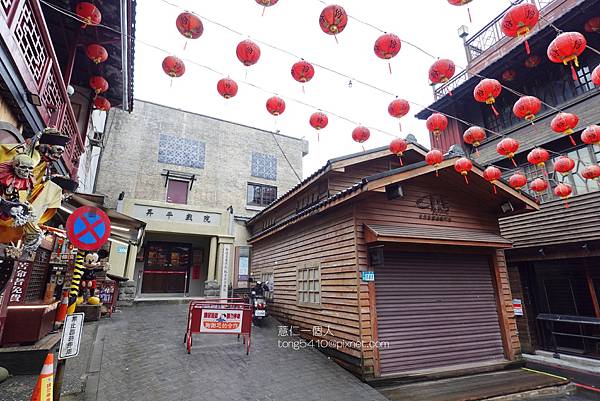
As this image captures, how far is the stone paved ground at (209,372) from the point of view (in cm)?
588

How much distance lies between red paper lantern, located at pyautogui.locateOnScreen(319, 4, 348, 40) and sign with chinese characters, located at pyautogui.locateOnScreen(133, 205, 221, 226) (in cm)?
1480

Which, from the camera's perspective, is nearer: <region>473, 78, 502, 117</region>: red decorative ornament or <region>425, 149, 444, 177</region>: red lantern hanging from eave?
<region>473, 78, 502, 117</region>: red decorative ornament

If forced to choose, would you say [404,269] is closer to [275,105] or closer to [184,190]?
[275,105]

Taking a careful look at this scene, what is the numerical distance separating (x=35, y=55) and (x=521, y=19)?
323 inches

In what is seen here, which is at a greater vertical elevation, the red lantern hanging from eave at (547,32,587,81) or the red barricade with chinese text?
the red lantern hanging from eave at (547,32,587,81)

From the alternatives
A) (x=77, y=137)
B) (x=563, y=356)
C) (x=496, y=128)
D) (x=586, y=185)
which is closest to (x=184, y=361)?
(x=77, y=137)

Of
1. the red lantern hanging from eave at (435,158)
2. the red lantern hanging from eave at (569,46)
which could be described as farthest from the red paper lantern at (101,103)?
the red lantern hanging from eave at (569,46)

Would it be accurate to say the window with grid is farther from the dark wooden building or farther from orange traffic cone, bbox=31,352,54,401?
the dark wooden building

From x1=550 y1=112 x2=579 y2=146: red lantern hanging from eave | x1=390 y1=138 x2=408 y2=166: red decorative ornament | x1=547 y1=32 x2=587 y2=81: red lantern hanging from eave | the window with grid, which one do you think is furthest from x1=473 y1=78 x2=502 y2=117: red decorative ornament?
the window with grid

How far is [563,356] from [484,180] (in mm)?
7014

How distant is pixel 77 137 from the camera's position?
25.7ft

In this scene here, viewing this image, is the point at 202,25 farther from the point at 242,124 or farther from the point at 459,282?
the point at 242,124

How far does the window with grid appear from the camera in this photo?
9.17 metres

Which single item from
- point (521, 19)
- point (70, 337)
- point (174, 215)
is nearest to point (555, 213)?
point (521, 19)
